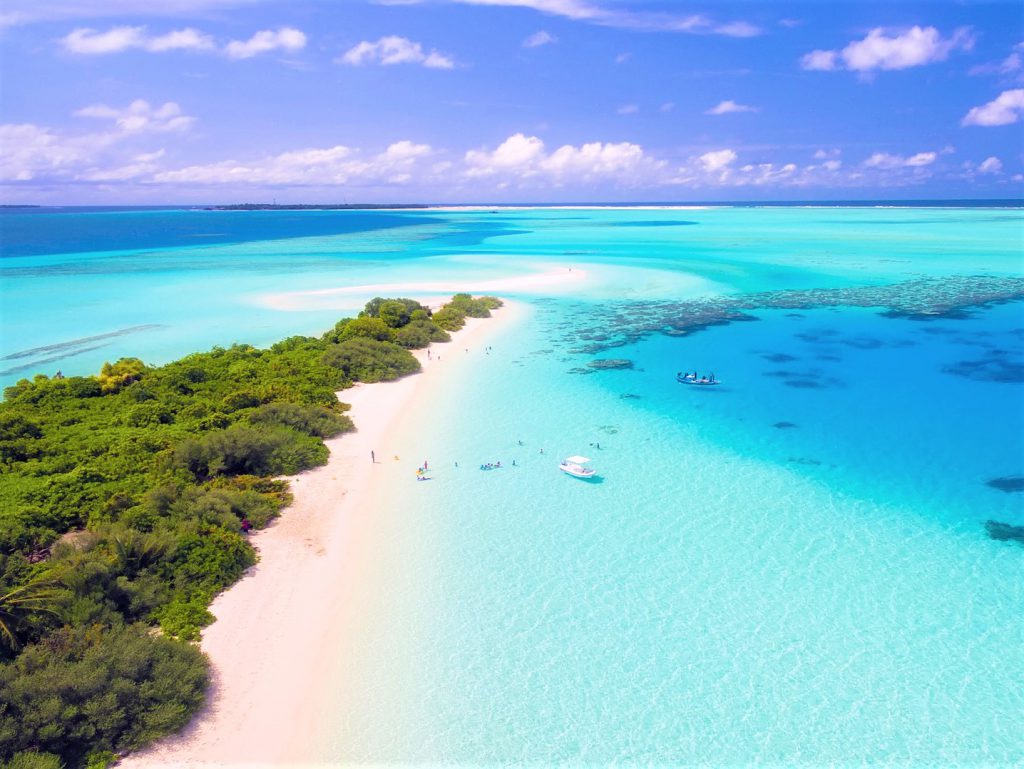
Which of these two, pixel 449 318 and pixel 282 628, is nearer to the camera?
pixel 282 628

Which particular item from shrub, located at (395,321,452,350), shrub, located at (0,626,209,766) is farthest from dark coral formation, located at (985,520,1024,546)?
shrub, located at (395,321,452,350)

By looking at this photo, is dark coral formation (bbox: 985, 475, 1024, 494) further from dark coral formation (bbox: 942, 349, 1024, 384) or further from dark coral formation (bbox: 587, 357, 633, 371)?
dark coral formation (bbox: 587, 357, 633, 371)

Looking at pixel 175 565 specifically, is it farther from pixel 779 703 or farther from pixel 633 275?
pixel 633 275

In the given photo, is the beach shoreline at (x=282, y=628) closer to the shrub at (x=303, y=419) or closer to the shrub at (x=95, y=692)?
the shrub at (x=95, y=692)

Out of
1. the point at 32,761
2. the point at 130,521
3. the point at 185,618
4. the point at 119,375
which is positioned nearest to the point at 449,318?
the point at 119,375

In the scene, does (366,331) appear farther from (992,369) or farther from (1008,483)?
(992,369)

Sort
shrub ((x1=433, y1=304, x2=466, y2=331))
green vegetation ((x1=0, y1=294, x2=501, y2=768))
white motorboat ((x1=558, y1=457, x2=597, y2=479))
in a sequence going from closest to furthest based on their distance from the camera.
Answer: green vegetation ((x1=0, y1=294, x2=501, y2=768)), white motorboat ((x1=558, y1=457, x2=597, y2=479)), shrub ((x1=433, y1=304, x2=466, y2=331))
